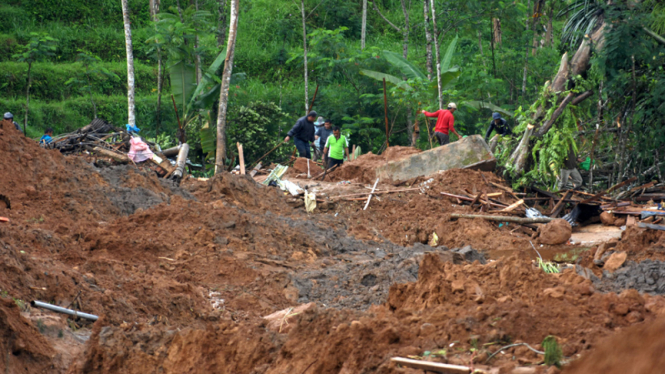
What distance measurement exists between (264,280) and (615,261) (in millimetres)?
4732

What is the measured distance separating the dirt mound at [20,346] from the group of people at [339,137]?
11.3 metres

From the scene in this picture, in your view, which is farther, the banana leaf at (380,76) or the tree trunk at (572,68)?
the banana leaf at (380,76)

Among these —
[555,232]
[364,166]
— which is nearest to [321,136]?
[364,166]

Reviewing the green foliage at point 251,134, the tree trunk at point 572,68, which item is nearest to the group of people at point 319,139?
the green foliage at point 251,134

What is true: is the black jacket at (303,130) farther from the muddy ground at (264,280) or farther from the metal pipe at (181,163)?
the muddy ground at (264,280)

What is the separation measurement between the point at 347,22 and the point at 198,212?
20639 millimetres

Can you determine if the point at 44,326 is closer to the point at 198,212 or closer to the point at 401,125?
the point at 198,212

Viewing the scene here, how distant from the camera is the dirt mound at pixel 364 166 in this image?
15286mm

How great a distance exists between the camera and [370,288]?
8.11 m

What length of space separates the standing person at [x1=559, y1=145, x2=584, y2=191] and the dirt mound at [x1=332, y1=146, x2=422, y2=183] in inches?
159

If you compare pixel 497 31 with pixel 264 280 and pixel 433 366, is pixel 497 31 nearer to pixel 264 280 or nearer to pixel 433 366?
pixel 264 280

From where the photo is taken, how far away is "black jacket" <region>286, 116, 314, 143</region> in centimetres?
1762

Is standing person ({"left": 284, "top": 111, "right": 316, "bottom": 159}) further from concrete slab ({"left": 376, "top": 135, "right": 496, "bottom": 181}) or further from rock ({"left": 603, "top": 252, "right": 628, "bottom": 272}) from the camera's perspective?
rock ({"left": 603, "top": 252, "right": 628, "bottom": 272})

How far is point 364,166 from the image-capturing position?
15.6 metres
